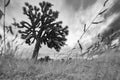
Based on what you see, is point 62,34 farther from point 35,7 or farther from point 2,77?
point 2,77

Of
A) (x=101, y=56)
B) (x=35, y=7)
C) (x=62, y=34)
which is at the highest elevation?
(x=35, y=7)

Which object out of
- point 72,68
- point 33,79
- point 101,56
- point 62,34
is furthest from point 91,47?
point 62,34

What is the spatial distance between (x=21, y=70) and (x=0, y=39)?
1.41ft

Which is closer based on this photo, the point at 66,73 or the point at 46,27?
the point at 66,73

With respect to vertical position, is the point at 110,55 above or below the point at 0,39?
below

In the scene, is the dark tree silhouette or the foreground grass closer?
the foreground grass

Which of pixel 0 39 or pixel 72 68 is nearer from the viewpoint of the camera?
pixel 0 39

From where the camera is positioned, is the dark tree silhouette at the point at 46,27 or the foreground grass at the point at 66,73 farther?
the dark tree silhouette at the point at 46,27

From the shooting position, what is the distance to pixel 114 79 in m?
0.84

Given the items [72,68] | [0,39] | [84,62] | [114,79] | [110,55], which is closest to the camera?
[114,79]

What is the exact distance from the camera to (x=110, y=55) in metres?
1.15

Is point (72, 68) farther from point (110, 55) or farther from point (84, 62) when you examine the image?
point (110, 55)

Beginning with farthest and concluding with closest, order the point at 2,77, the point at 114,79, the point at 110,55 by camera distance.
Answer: the point at 110,55
the point at 2,77
the point at 114,79

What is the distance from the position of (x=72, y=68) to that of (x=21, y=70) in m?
0.60
